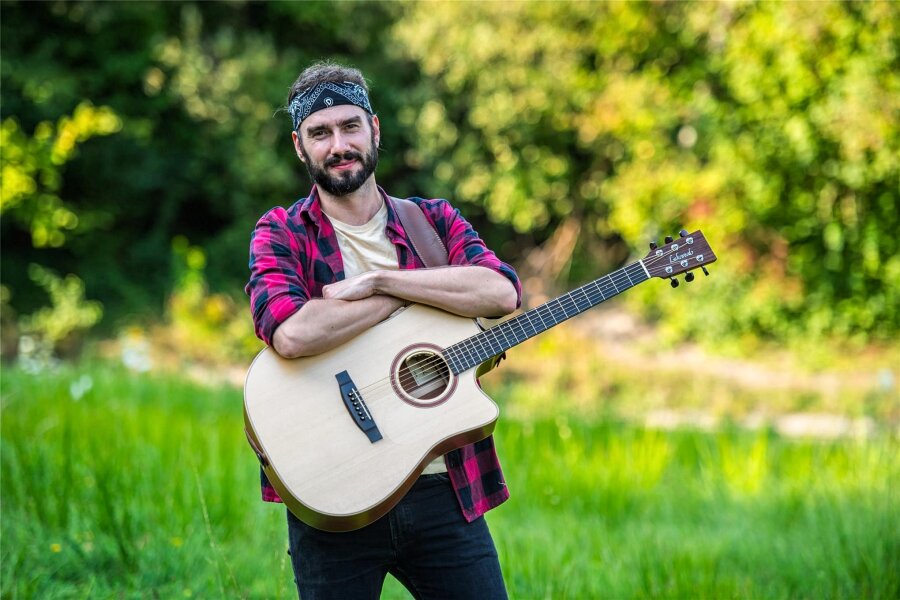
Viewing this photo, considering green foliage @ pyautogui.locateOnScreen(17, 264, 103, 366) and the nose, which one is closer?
the nose

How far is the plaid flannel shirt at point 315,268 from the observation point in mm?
2385

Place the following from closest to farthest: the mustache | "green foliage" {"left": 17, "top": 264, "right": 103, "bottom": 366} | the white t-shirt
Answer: the mustache, the white t-shirt, "green foliage" {"left": 17, "top": 264, "right": 103, "bottom": 366}

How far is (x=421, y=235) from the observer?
101 inches

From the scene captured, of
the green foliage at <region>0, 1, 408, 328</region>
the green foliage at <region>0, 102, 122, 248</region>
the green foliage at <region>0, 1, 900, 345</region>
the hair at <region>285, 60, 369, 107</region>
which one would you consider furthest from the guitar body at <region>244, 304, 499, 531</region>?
the green foliage at <region>0, 1, 408, 328</region>

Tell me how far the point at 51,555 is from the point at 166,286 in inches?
506

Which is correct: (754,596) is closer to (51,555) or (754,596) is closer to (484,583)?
Answer: (484,583)

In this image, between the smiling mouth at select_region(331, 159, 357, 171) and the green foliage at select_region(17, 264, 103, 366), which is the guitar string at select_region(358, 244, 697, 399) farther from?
the green foliage at select_region(17, 264, 103, 366)

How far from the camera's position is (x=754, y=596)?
12.1 feet

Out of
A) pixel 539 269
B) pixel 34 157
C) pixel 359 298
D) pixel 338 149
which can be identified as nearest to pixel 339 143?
pixel 338 149

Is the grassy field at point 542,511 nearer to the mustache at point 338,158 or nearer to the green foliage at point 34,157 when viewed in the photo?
the mustache at point 338,158

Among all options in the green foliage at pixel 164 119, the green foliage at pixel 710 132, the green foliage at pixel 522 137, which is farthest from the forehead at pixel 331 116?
the green foliage at pixel 164 119

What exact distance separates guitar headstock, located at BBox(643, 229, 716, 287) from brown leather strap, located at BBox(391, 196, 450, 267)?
572 mm

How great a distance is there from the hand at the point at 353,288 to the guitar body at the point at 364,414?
0.40 feet

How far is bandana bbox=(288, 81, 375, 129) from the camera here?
243 cm
